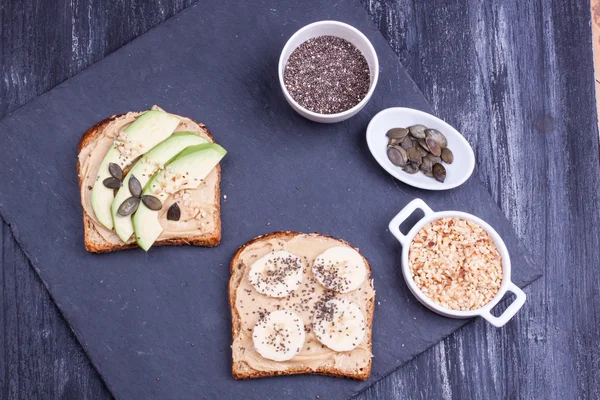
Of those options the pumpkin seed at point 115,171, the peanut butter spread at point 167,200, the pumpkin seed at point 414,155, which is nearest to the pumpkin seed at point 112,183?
the pumpkin seed at point 115,171

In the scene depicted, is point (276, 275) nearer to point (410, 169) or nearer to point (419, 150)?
point (410, 169)

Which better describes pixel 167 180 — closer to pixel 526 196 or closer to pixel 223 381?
pixel 223 381

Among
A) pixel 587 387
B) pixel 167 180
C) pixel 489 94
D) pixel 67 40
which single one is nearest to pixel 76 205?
pixel 167 180

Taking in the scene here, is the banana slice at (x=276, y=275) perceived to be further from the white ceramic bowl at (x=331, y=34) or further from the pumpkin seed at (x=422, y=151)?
the pumpkin seed at (x=422, y=151)

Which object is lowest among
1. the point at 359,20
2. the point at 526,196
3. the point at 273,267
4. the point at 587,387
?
the point at 587,387

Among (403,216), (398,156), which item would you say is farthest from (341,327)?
(398,156)

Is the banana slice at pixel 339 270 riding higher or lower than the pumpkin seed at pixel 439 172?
lower
